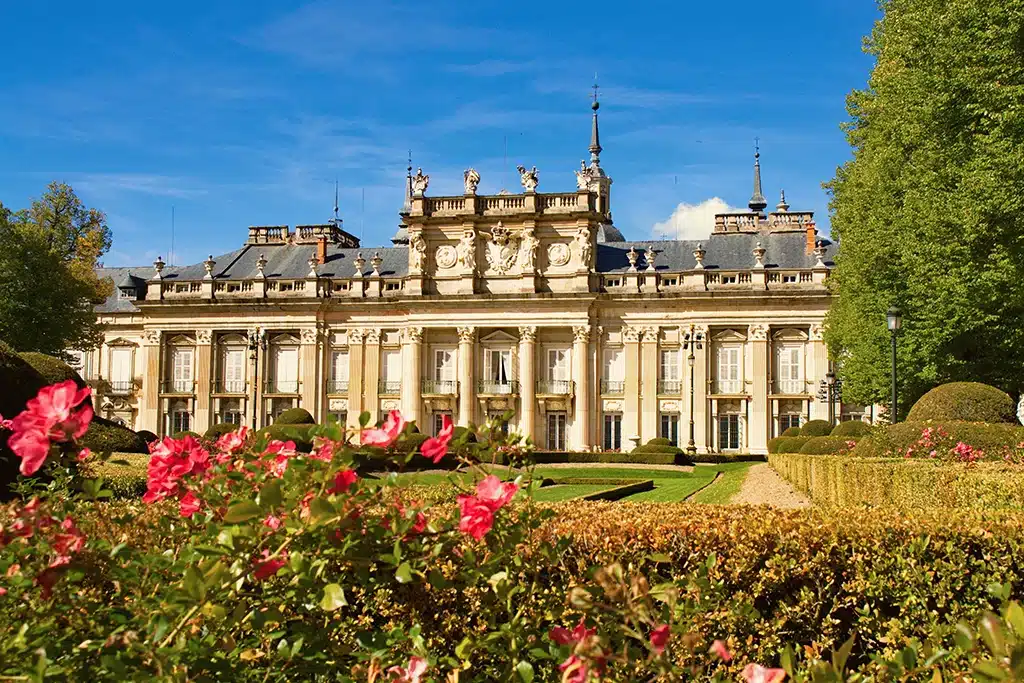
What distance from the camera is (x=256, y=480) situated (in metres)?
3.53

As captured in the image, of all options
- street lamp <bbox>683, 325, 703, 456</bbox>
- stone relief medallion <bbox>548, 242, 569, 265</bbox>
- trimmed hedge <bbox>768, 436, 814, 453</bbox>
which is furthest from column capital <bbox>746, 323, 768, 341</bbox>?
trimmed hedge <bbox>768, 436, 814, 453</bbox>

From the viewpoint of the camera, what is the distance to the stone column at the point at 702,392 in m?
39.7

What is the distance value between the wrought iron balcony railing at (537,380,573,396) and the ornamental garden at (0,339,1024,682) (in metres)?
34.0

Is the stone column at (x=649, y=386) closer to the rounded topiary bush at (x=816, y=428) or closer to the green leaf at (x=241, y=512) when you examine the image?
the rounded topiary bush at (x=816, y=428)

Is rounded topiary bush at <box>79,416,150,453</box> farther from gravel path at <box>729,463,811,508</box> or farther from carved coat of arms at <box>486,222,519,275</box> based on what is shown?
carved coat of arms at <box>486,222,519,275</box>

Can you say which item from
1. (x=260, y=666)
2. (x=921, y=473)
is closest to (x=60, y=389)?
(x=260, y=666)

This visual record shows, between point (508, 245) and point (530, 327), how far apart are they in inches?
153

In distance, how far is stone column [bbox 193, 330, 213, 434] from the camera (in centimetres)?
4419

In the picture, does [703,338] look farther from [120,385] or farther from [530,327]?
[120,385]

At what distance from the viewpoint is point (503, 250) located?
4231 cm

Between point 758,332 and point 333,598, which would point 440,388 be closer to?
Result: point 758,332

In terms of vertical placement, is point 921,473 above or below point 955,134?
below

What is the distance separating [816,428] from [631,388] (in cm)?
970

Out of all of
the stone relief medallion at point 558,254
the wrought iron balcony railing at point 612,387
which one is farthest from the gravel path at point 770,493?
the stone relief medallion at point 558,254
